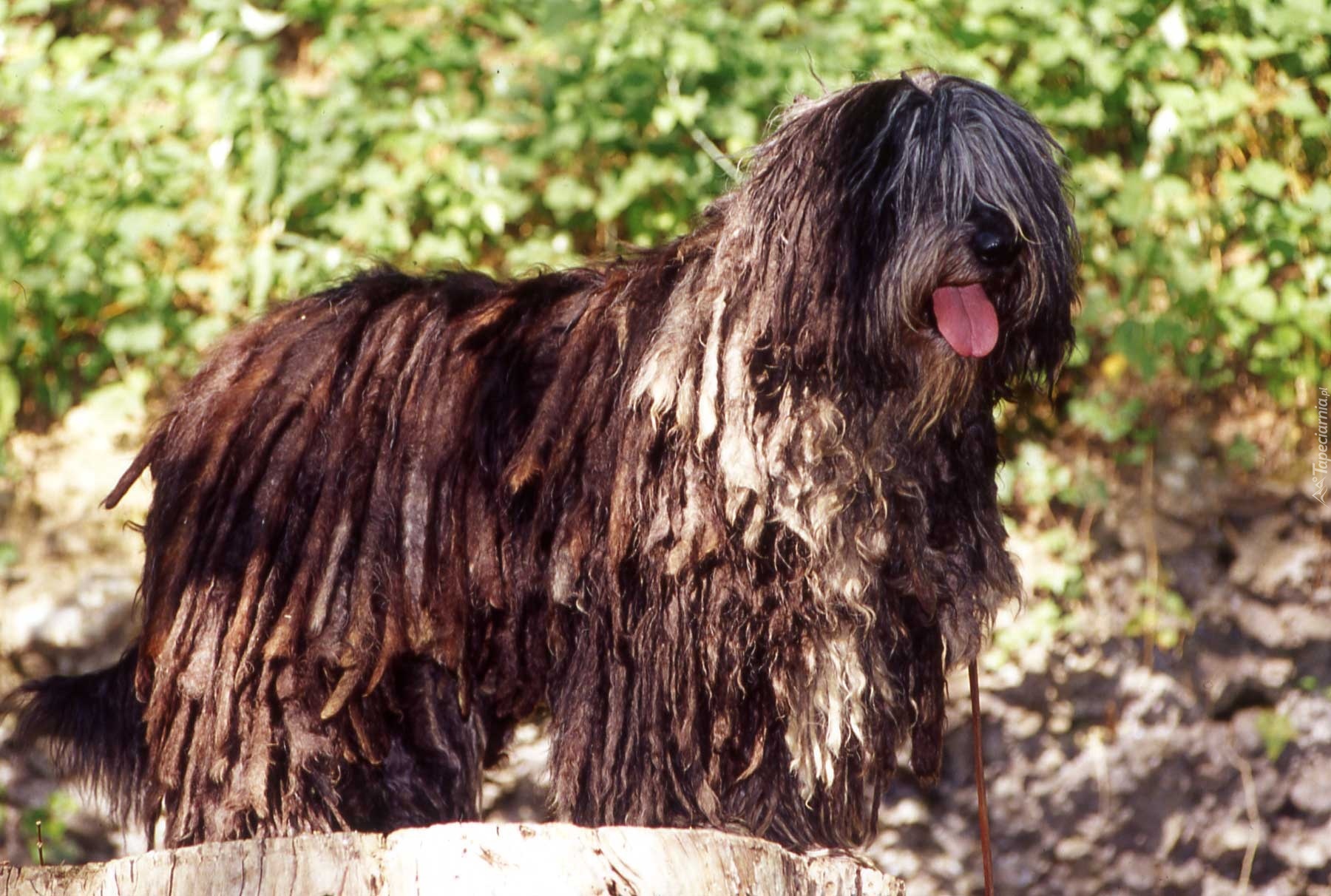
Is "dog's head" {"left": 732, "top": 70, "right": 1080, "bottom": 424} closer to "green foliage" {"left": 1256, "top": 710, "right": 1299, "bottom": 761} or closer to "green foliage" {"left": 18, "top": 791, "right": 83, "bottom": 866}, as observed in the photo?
"green foliage" {"left": 1256, "top": 710, "right": 1299, "bottom": 761}

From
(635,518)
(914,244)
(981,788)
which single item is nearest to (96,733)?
(635,518)

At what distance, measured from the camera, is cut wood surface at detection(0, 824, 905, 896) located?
96.9 inches

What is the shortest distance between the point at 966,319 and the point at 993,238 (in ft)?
0.54

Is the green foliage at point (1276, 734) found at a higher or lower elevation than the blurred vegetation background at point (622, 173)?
lower

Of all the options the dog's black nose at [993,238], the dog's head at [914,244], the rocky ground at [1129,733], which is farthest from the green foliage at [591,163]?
the dog's black nose at [993,238]

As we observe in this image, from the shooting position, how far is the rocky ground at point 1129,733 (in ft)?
19.0

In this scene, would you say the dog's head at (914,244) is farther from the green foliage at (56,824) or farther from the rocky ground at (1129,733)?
the green foliage at (56,824)

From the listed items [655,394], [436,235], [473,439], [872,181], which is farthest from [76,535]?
[872,181]

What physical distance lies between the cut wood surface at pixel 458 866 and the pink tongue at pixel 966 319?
3.58ft

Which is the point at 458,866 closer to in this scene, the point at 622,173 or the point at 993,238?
the point at 993,238

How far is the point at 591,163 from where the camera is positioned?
6.11 m

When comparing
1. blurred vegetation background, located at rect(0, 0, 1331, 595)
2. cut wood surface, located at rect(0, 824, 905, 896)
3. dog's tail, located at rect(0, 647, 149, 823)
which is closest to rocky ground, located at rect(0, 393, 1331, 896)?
blurred vegetation background, located at rect(0, 0, 1331, 595)

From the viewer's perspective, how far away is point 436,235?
20.0ft

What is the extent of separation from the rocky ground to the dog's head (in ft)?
8.98
